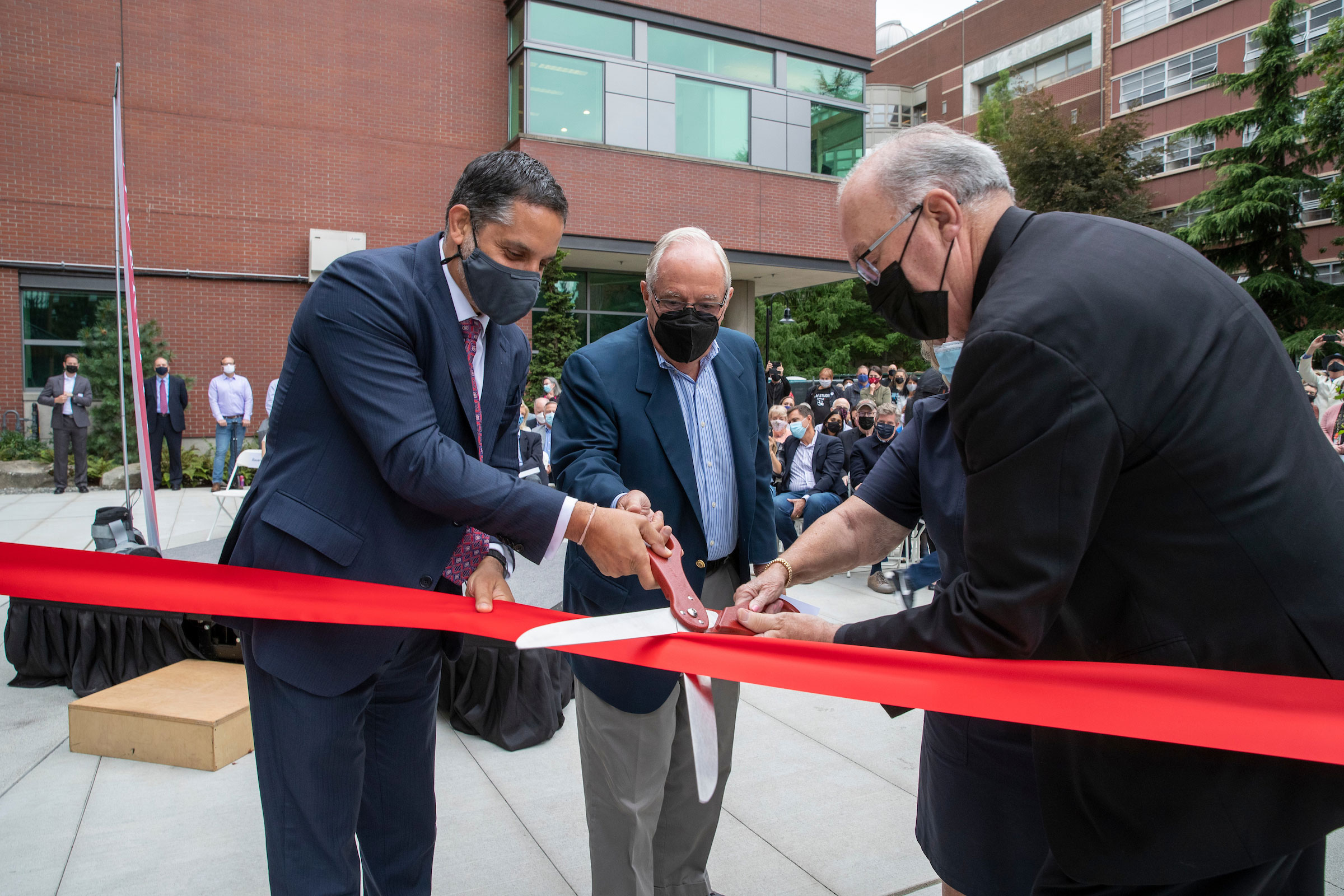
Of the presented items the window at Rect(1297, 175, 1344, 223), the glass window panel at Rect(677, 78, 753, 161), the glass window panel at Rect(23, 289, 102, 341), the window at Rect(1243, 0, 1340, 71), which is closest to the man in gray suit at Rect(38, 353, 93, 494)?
the glass window panel at Rect(23, 289, 102, 341)

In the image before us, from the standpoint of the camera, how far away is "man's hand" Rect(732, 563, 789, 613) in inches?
81.7

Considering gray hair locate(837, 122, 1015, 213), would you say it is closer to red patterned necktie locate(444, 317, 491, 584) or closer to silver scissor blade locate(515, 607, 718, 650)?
silver scissor blade locate(515, 607, 718, 650)

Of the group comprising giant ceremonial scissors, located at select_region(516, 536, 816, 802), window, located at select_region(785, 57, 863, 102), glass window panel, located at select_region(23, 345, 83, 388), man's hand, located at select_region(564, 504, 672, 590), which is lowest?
giant ceremonial scissors, located at select_region(516, 536, 816, 802)

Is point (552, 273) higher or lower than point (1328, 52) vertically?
lower

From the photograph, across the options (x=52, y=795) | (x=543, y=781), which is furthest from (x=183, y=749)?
(x=543, y=781)

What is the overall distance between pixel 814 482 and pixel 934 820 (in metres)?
6.30

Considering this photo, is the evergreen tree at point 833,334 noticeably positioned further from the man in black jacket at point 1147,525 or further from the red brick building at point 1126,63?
the man in black jacket at point 1147,525

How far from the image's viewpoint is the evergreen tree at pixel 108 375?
1344 centimetres

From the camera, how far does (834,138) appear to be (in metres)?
20.4

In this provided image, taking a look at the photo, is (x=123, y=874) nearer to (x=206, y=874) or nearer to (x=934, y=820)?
(x=206, y=874)

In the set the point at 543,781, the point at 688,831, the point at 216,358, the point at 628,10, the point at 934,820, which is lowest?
the point at 543,781

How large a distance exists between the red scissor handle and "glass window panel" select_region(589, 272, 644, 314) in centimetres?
1878

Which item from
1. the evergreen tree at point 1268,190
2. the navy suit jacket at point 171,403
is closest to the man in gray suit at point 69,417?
the navy suit jacket at point 171,403

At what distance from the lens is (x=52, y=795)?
3.39 m
